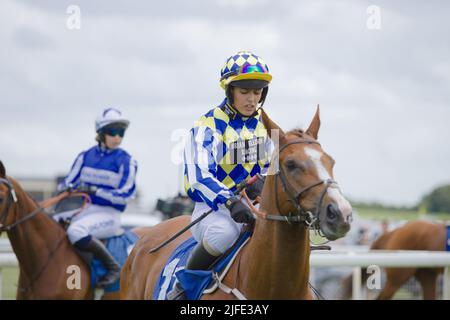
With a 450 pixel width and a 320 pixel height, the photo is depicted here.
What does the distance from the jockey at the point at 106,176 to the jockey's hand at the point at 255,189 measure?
3.40 meters

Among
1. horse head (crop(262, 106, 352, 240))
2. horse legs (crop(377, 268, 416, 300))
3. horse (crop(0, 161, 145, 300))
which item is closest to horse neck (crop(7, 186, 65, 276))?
horse (crop(0, 161, 145, 300))

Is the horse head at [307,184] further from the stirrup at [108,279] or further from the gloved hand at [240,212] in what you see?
the stirrup at [108,279]

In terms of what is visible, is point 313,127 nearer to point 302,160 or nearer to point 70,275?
point 302,160

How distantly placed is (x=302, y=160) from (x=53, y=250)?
14.3 ft

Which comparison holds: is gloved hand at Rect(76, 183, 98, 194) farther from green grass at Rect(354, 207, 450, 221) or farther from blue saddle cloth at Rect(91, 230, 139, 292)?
green grass at Rect(354, 207, 450, 221)

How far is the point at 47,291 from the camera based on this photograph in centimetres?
754

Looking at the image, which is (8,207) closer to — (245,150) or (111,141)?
(111,141)

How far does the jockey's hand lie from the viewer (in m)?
4.86

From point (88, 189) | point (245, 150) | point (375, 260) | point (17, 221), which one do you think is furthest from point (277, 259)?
point (375, 260)

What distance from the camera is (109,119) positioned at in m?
8.16

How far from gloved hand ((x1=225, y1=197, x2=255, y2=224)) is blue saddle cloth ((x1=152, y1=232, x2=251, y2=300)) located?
38cm

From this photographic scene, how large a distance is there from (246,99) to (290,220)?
105 cm
